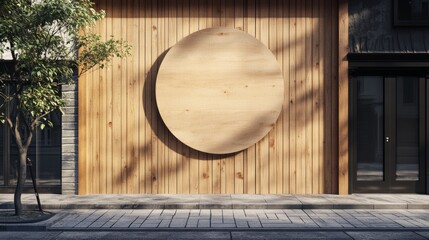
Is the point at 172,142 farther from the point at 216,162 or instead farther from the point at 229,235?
the point at 229,235

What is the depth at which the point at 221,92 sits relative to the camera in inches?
494

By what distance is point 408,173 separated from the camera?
12609 mm

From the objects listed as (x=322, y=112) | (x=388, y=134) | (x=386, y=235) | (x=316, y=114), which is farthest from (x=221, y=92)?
(x=386, y=235)

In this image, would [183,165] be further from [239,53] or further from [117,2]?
[117,2]

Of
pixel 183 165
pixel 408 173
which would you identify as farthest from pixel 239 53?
pixel 408 173

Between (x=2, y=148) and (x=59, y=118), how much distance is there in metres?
1.52

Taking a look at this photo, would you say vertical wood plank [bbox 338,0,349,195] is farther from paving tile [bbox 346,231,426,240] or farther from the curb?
paving tile [bbox 346,231,426,240]

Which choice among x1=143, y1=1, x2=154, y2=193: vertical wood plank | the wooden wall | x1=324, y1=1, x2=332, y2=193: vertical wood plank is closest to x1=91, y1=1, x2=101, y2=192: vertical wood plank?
the wooden wall

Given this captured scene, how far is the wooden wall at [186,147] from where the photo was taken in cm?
1266

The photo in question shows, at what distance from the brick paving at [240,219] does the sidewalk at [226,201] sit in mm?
176

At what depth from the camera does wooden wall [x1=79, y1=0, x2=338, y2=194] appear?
12.7m

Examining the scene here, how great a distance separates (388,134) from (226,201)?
4165mm

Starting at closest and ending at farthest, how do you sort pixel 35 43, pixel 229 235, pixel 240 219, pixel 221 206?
pixel 229 235 < pixel 35 43 < pixel 240 219 < pixel 221 206

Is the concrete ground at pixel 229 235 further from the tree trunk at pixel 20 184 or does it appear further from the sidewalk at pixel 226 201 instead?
the sidewalk at pixel 226 201
